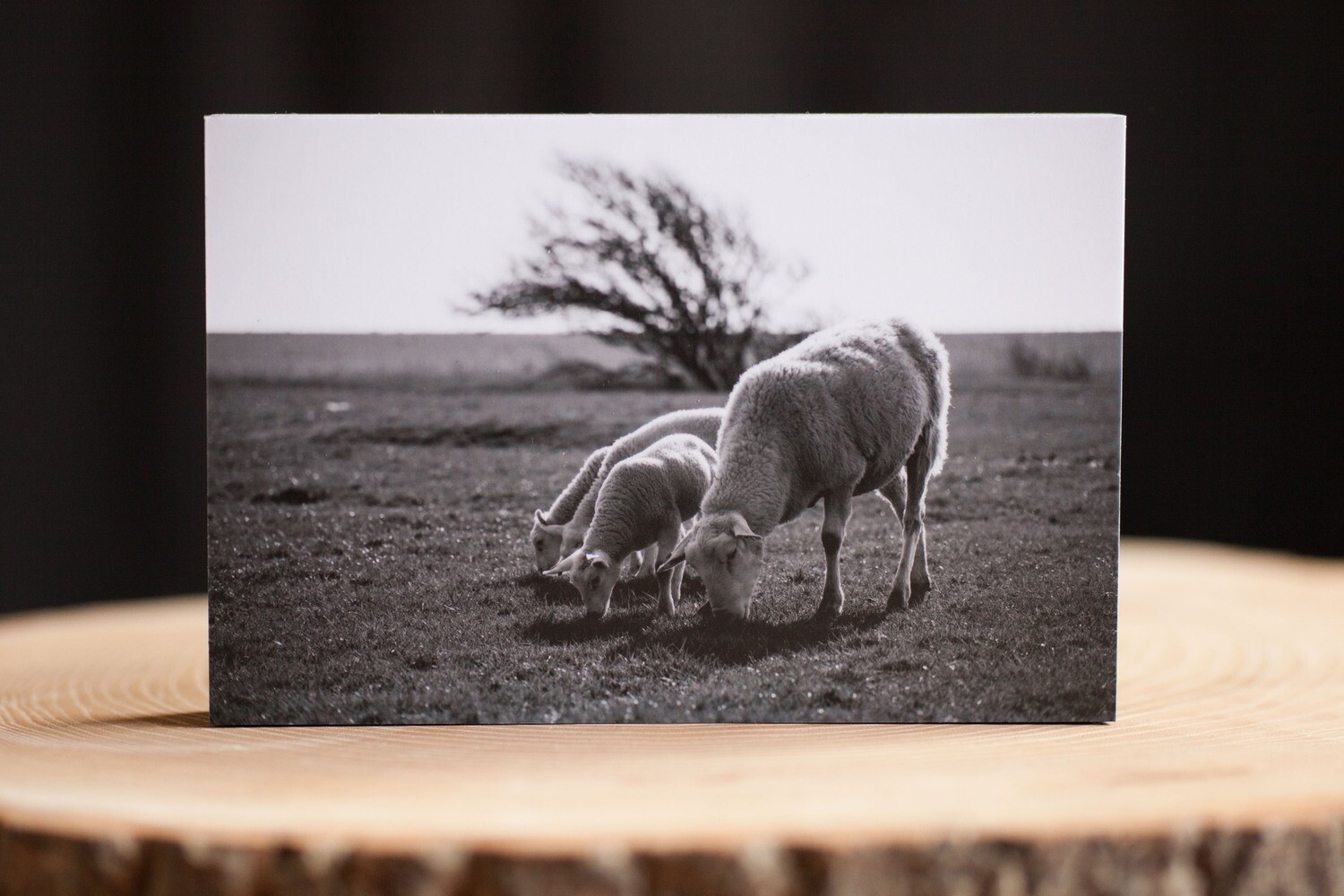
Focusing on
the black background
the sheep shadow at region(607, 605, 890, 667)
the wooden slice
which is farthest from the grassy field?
the black background

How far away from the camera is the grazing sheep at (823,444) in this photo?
13.6 ft

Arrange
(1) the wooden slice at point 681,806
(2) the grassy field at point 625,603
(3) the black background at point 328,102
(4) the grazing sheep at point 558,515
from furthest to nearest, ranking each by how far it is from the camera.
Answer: (3) the black background at point 328,102
(4) the grazing sheep at point 558,515
(2) the grassy field at point 625,603
(1) the wooden slice at point 681,806

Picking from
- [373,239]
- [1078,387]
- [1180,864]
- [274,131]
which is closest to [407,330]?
[373,239]

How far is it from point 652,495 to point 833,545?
597 mm

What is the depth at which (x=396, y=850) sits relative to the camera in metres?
2.71

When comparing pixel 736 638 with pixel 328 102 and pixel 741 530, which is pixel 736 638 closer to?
pixel 741 530

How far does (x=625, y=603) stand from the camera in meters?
4.22

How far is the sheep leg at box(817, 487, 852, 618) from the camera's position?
418cm

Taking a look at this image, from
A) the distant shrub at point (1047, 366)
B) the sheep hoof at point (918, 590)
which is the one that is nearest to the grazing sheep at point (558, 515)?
the sheep hoof at point (918, 590)

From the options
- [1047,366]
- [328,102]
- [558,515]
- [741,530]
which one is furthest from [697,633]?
[328,102]

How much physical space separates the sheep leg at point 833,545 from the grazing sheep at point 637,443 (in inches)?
17.1

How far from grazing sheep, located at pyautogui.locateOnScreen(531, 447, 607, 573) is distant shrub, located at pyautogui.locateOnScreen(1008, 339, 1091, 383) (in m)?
1.33

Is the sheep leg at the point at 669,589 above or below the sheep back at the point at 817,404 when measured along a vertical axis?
below

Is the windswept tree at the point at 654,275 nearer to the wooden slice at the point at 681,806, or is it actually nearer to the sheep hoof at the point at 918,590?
the sheep hoof at the point at 918,590
